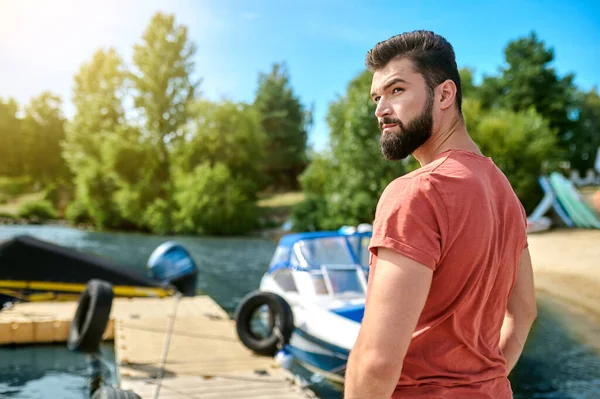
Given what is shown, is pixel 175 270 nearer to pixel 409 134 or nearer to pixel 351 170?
pixel 409 134

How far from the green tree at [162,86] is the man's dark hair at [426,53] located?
43.1 m

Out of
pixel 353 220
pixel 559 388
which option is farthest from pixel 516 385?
pixel 353 220

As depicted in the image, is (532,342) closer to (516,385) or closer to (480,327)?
(516,385)

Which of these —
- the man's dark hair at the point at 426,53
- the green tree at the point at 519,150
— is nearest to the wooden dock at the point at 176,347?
the man's dark hair at the point at 426,53

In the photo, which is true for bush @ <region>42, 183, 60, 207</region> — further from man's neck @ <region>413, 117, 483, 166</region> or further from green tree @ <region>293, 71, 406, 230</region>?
man's neck @ <region>413, 117, 483, 166</region>

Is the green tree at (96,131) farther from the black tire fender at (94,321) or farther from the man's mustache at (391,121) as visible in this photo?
the man's mustache at (391,121)

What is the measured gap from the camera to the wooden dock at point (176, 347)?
20.2 feet

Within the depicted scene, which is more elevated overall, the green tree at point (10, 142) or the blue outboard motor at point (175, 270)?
the green tree at point (10, 142)

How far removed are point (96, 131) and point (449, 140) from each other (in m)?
50.6

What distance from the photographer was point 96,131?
159 feet

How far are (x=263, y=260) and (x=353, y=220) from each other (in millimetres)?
10436

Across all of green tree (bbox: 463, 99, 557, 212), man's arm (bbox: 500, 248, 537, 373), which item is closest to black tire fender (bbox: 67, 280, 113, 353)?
man's arm (bbox: 500, 248, 537, 373)

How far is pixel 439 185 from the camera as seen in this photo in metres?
1.30

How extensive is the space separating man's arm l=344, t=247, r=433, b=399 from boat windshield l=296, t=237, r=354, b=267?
8.16 meters
